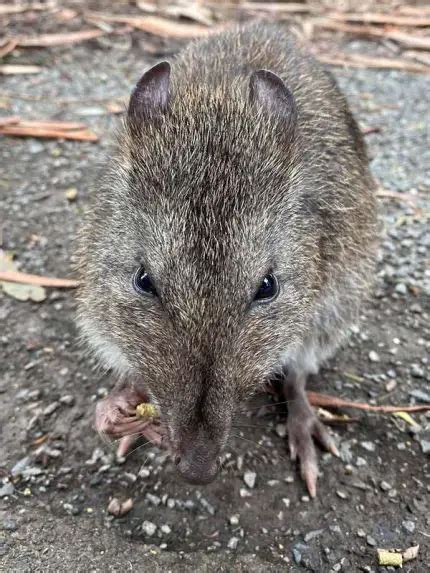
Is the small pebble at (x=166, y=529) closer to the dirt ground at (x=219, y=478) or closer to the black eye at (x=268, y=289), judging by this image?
the dirt ground at (x=219, y=478)

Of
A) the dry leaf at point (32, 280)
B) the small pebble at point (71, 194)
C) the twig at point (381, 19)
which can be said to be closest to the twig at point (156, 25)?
the twig at point (381, 19)

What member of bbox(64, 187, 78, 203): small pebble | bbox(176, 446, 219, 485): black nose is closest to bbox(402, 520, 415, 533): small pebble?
bbox(176, 446, 219, 485): black nose

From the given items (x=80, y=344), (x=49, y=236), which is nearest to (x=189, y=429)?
(x=80, y=344)

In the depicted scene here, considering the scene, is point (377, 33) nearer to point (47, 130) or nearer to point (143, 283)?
point (47, 130)

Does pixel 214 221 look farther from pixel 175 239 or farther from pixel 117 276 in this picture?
pixel 117 276

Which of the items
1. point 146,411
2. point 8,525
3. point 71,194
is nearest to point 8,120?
point 71,194

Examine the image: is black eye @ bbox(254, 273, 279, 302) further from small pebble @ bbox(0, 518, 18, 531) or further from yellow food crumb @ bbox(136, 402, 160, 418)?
small pebble @ bbox(0, 518, 18, 531)
